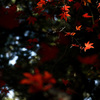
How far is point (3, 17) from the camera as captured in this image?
2.26 m

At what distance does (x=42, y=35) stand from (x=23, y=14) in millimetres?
763

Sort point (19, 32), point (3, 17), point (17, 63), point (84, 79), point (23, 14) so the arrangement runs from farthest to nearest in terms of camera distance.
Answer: point (23, 14) < point (19, 32) < point (17, 63) < point (84, 79) < point (3, 17)

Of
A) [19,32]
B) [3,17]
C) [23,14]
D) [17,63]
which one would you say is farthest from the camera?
[23,14]

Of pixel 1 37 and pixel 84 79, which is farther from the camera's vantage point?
pixel 1 37

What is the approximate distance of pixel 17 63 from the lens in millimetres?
2773

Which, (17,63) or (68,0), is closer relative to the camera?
(17,63)

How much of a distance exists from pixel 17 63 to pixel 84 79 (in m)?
1.46

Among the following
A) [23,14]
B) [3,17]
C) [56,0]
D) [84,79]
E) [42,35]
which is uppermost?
[56,0]

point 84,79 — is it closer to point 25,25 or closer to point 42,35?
point 42,35

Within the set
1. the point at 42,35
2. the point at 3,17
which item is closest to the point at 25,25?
the point at 42,35

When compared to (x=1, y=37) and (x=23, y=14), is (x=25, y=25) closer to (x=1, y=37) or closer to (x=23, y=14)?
(x=23, y=14)

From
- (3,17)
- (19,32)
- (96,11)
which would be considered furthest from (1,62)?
(96,11)

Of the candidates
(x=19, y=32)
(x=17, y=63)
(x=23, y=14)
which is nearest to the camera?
(x=17, y=63)

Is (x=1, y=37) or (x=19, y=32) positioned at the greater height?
(x=19, y=32)
